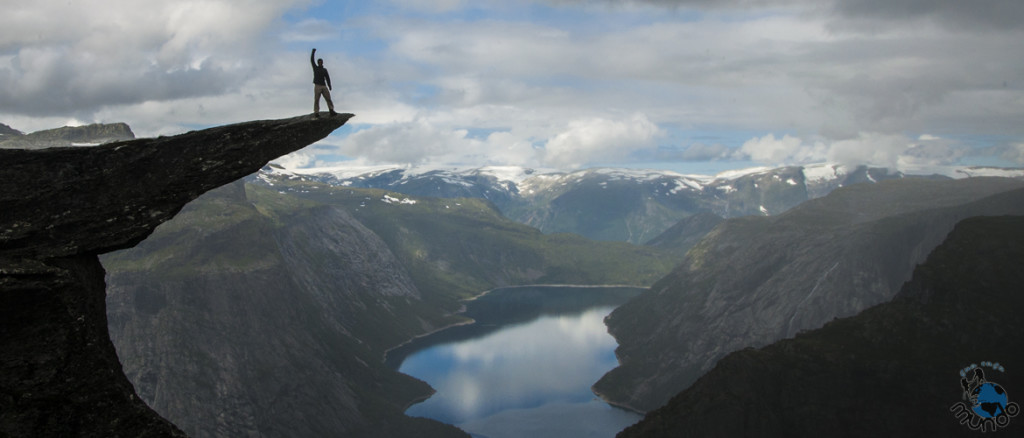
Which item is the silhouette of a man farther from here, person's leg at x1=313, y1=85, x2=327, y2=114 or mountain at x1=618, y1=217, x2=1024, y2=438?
mountain at x1=618, y1=217, x2=1024, y2=438

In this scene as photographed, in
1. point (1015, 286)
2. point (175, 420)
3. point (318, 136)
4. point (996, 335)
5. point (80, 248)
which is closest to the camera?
point (80, 248)

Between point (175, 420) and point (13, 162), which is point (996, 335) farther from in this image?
point (175, 420)

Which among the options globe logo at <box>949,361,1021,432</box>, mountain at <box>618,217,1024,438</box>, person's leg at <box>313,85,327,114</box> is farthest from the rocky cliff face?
mountain at <box>618,217,1024,438</box>

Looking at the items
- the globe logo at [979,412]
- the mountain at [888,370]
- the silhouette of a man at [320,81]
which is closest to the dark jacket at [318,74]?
the silhouette of a man at [320,81]

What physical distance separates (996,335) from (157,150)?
443 ft

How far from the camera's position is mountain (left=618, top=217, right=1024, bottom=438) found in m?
117

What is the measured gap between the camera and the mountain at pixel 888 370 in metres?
117

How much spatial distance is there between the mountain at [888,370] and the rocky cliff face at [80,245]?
104223 mm

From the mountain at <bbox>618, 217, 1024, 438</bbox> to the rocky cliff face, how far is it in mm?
104223

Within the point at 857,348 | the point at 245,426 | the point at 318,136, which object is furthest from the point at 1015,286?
the point at 245,426

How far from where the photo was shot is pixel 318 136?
37.5 m

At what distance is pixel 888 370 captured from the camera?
124m

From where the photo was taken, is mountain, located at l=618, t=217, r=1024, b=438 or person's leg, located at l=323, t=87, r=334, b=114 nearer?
person's leg, located at l=323, t=87, r=334, b=114

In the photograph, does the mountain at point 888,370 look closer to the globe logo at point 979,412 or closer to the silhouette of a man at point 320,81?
the globe logo at point 979,412
